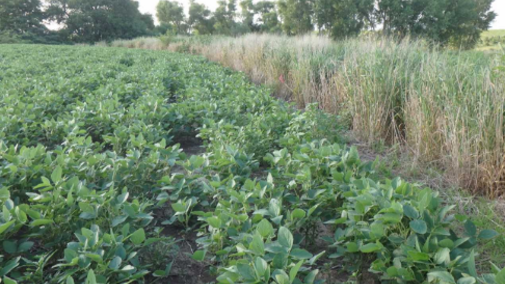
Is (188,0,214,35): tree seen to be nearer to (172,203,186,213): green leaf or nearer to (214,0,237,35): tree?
(214,0,237,35): tree

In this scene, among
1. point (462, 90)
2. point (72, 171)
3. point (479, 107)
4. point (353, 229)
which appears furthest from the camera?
point (462, 90)

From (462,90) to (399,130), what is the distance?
0.84 m

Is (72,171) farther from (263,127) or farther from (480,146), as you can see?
(480,146)

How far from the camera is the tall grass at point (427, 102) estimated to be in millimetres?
2867

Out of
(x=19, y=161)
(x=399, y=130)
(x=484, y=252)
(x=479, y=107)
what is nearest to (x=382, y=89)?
(x=399, y=130)

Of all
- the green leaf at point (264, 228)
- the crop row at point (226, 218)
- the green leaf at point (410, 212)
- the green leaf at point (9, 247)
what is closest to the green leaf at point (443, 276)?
the crop row at point (226, 218)

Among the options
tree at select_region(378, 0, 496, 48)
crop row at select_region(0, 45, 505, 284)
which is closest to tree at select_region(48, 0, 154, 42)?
tree at select_region(378, 0, 496, 48)

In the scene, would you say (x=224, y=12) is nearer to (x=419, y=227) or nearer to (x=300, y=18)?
(x=300, y=18)

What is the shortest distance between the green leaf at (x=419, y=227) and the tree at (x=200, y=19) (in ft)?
186

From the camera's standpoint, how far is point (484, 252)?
2.17 metres

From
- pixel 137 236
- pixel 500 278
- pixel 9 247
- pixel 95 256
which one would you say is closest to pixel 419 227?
pixel 500 278

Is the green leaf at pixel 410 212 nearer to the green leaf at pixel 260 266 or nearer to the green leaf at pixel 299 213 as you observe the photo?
the green leaf at pixel 299 213

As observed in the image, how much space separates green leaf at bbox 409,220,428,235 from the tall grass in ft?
5.43

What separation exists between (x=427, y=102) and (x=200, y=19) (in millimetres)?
55944
